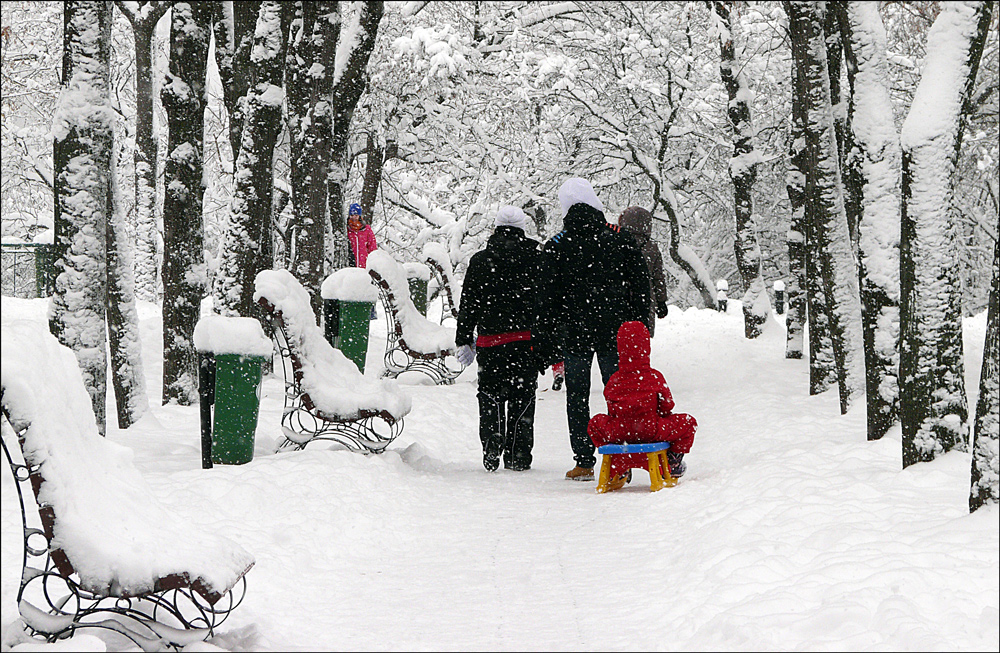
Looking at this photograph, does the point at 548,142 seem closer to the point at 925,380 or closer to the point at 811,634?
the point at 925,380

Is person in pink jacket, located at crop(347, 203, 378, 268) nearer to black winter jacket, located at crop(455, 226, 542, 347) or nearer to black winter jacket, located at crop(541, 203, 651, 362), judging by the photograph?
black winter jacket, located at crop(455, 226, 542, 347)

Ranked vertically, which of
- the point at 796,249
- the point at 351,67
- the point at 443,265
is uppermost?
the point at 351,67

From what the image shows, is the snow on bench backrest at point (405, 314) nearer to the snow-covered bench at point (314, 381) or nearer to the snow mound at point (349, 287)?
the snow mound at point (349, 287)

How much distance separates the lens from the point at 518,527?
6477 mm

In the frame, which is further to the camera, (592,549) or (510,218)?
(510,218)

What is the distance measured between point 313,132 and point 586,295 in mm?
6068

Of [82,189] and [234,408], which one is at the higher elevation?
[82,189]

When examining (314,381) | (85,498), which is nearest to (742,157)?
(314,381)

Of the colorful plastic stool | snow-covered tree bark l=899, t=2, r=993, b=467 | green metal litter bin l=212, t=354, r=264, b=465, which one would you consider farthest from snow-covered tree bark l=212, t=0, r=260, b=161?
snow-covered tree bark l=899, t=2, r=993, b=467

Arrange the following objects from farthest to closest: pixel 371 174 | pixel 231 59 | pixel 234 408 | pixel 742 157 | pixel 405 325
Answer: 1. pixel 371 174
2. pixel 742 157
3. pixel 405 325
4. pixel 231 59
5. pixel 234 408

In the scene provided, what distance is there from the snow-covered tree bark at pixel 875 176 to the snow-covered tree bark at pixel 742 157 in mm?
9266

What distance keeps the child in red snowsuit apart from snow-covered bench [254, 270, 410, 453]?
1.74 m

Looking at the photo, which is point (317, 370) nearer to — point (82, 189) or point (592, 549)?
point (82, 189)

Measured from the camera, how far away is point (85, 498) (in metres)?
3.88
